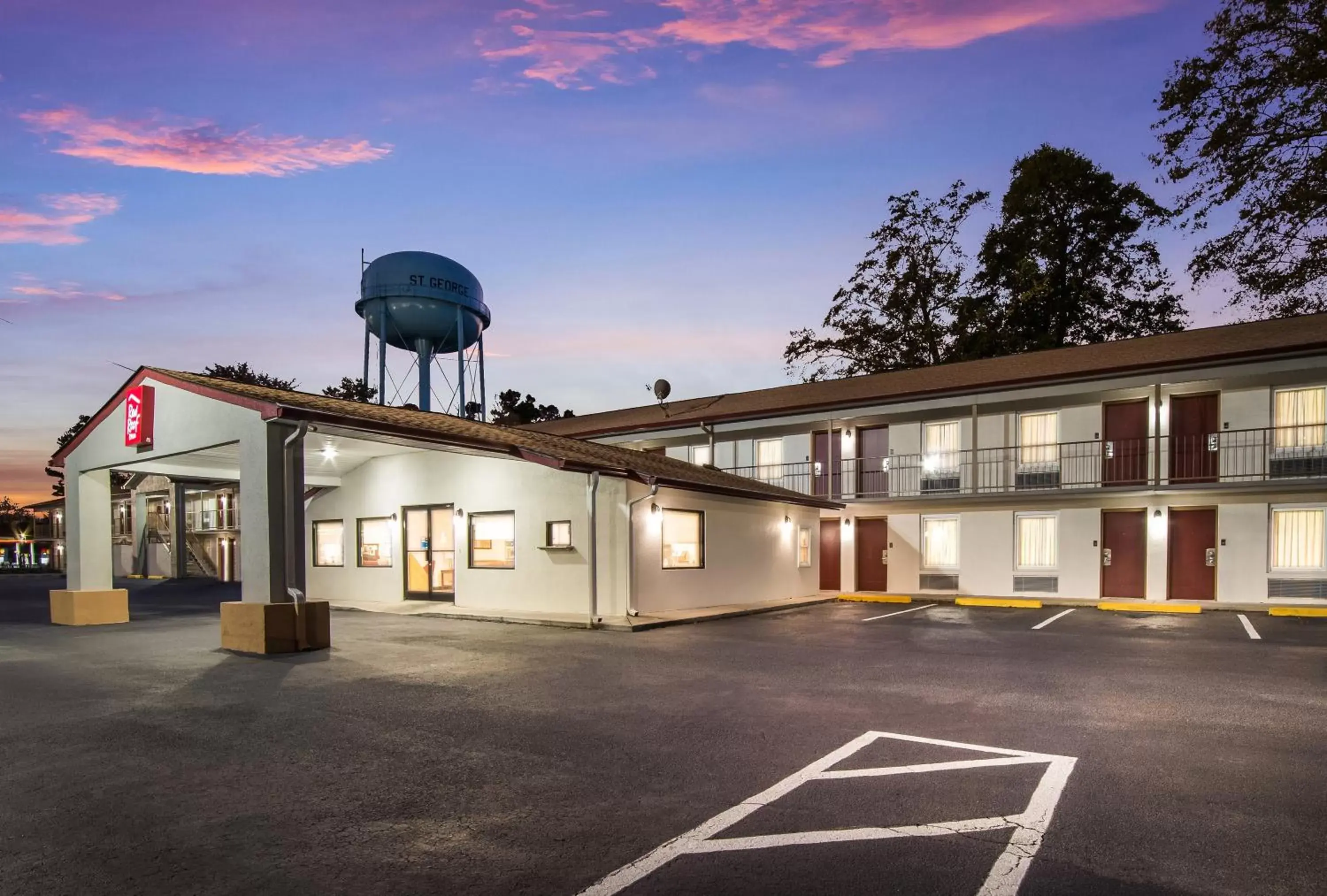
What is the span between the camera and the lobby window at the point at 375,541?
18484 mm

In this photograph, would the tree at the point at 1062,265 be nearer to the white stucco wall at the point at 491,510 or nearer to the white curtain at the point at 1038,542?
the white curtain at the point at 1038,542

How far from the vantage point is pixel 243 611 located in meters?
10.6

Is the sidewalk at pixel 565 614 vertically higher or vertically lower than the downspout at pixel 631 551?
lower

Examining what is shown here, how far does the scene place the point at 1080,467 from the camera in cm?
2044

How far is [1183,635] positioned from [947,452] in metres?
9.02

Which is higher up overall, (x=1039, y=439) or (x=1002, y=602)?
(x=1039, y=439)

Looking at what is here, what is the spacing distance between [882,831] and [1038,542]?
18.6 m

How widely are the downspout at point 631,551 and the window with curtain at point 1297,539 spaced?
48.9 ft

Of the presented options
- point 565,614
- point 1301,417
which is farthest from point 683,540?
point 1301,417

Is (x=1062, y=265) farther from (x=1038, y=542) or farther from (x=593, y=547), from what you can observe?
(x=593, y=547)

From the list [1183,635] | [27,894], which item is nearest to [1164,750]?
[27,894]

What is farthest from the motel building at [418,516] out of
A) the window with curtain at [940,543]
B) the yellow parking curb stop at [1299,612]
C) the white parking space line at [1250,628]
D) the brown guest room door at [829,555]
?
the yellow parking curb stop at [1299,612]

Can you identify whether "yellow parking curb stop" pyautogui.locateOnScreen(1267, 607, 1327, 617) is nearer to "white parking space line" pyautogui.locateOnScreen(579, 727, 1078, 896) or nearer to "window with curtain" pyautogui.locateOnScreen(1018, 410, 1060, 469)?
"window with curtain" pyautogui.locateOnScreen(1018, 410, 1060, 469)

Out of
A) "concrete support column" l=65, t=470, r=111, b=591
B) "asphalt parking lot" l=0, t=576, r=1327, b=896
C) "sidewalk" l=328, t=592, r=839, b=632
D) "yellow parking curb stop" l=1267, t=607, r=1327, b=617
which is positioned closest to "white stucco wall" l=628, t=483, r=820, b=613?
"sidewalk" l=328, t=592, r=839, b=632
